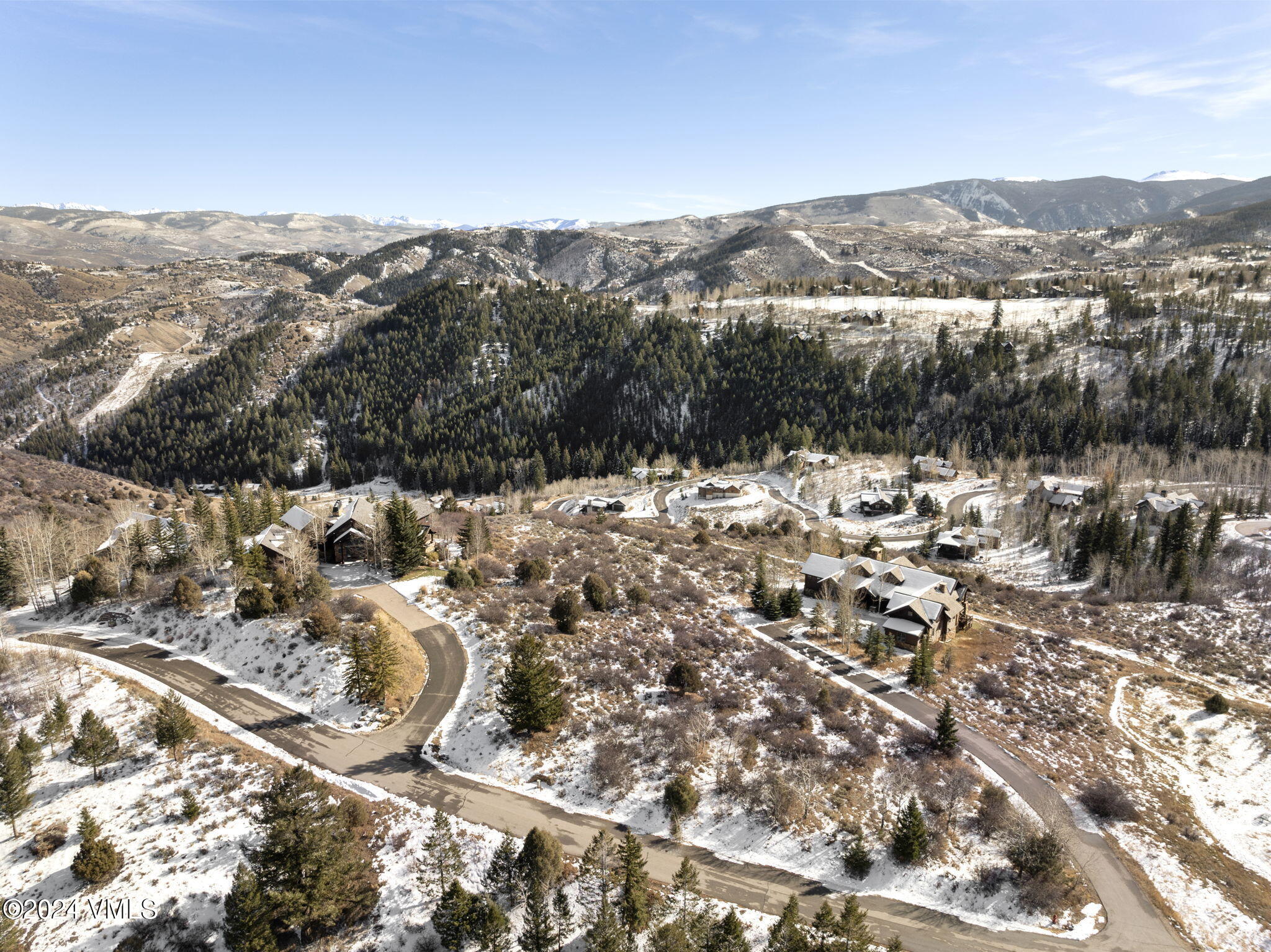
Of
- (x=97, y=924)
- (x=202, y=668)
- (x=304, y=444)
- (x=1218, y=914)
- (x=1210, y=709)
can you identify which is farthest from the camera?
(x=304, y=444)

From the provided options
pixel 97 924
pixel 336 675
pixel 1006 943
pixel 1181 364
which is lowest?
pixel 1006 943

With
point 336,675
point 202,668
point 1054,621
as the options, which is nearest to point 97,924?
point 336,675

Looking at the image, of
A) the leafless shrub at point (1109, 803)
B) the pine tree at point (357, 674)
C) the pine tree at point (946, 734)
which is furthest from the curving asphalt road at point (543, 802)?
the pine tree at point (946, 734)

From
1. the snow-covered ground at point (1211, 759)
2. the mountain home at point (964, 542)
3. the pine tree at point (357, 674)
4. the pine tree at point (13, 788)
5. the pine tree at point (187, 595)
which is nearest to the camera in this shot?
the pine tree at point (13, 788)

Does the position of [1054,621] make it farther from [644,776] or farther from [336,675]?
[336,675]

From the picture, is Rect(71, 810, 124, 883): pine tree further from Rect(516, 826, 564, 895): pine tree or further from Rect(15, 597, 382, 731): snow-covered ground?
Rect(516, 826, 564, 895): pine tree

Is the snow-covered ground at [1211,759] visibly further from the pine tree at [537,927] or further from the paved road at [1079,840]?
the pine tree at [537,927]
